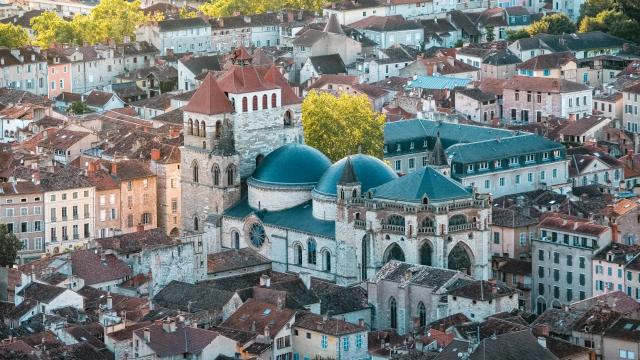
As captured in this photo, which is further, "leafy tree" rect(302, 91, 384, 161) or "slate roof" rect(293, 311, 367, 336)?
"leafy tree" rect(302, 91, 384, 161)

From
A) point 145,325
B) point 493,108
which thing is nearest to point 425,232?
point 145,325

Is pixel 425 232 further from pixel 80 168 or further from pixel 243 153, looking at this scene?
pixel 80 168

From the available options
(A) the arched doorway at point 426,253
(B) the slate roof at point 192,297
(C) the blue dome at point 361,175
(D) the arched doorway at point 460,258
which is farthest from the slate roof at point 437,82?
(B) the slate roof at point 192,297

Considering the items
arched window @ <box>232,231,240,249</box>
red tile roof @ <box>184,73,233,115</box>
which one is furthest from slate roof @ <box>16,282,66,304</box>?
red tile roof @ <box>184,73,233,115</box>

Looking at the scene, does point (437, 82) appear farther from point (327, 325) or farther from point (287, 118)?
point (327, 325)

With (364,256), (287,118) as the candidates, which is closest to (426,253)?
(364,256)

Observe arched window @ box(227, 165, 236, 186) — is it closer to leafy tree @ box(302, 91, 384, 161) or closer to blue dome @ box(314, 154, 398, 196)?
blue dome @ box(314, 154, 398, 196)
